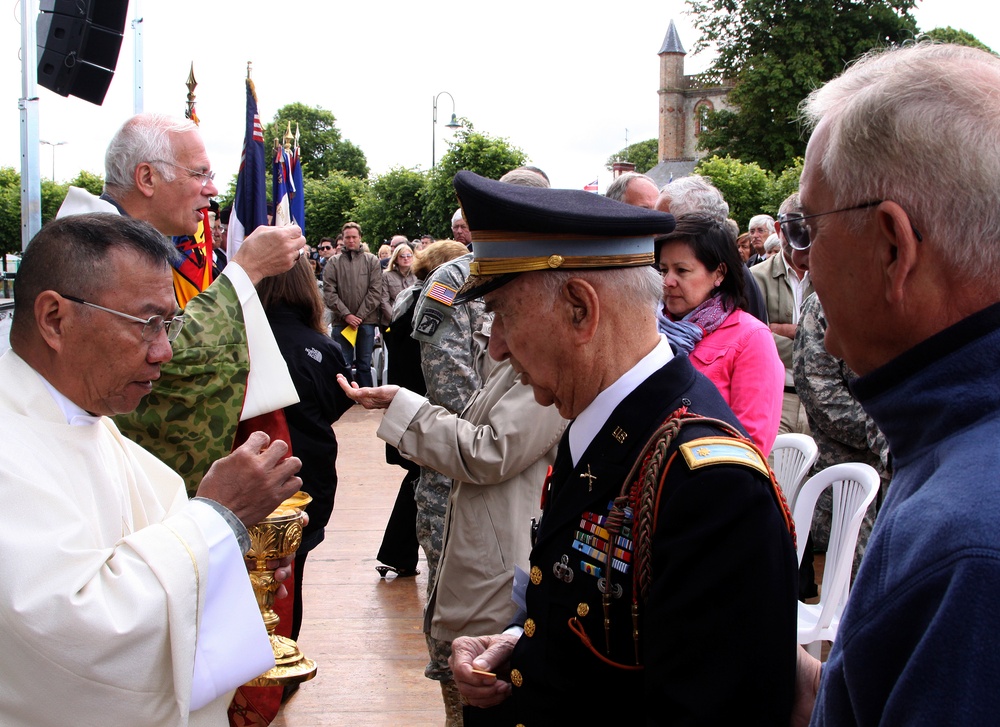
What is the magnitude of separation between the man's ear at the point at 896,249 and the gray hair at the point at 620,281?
2.41ft

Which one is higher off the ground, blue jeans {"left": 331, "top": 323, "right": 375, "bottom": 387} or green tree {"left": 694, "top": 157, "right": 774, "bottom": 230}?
green tree {"left": 694, "top": 157, "right": 774, "bottom": 230}

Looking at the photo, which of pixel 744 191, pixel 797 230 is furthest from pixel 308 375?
pixel 744 191

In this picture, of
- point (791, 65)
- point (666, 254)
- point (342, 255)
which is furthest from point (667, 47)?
point (666, 254)

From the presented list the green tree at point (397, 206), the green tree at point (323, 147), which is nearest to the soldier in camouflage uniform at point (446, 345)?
the green tree at point (397, 206)

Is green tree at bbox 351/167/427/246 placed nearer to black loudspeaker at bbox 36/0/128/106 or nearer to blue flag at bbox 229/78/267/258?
black loudspeaker at bbox 36/0/128/106

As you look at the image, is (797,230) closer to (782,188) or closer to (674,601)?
(674,601)

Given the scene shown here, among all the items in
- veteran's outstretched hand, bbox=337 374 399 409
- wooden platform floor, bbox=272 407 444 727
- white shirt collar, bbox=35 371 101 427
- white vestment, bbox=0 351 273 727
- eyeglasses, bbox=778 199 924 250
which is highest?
eyeglasses, bbox=778 199 924 250

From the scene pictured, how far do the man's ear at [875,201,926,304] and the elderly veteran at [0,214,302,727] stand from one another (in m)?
1.44

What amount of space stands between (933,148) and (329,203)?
42.4m

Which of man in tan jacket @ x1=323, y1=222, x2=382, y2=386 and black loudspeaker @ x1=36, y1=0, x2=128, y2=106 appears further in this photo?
man in tan jacket @ x1=323, y1=222, x2=382, y2=386

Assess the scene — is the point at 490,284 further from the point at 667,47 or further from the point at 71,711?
the point at 667,47

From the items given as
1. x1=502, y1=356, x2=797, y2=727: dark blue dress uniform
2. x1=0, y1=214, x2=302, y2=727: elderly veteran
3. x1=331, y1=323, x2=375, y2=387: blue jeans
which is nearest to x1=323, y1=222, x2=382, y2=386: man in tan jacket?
x1=331, y1=323, x2=375, y2=387: blue jeans

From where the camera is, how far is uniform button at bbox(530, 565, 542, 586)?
1.79m

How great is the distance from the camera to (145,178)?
337cm
